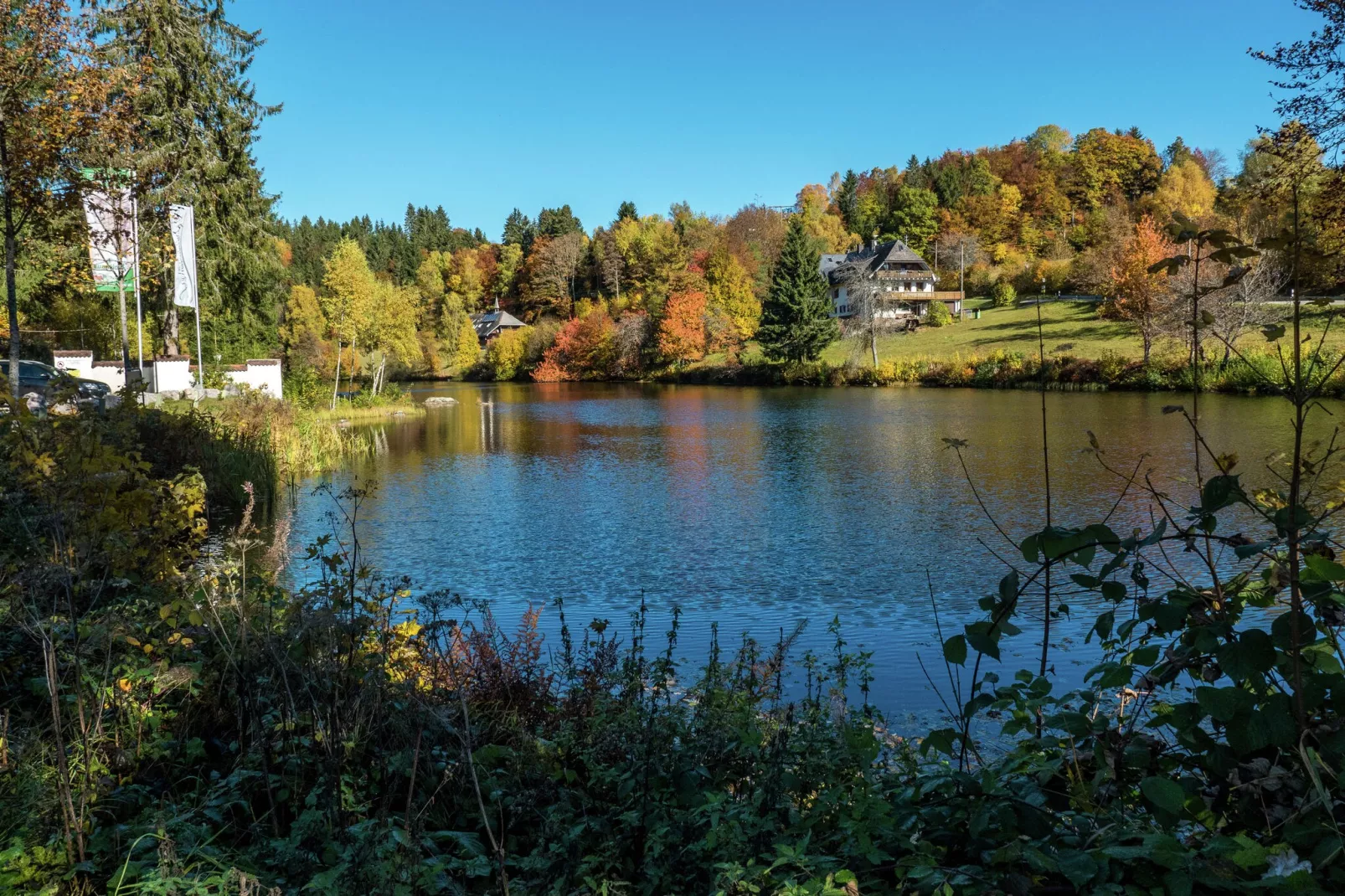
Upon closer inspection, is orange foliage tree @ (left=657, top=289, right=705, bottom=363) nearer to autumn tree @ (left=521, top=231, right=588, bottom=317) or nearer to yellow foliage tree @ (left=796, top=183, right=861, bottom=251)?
autumn tree @ (left=521, top=231, right=588, bottom=317)

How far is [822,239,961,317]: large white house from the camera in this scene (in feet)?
233

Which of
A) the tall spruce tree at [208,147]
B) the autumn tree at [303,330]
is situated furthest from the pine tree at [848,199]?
the tall spruce tree at [208,147]

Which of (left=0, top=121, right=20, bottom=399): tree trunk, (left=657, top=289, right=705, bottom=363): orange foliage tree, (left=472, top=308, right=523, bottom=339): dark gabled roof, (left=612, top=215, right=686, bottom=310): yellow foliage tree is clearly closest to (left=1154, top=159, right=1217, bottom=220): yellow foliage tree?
Answer: (left=657, top=289, right=705, bottom=363): orange foliage tree

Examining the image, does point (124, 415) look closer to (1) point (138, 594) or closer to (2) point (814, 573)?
(1) point (138, 594)

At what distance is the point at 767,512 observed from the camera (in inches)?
595

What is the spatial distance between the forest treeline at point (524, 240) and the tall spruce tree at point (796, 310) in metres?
0.73

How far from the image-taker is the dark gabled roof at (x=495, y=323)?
90.2 metres

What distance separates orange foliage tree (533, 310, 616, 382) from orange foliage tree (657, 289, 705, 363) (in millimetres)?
6791

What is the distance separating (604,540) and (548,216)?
9699 centimetres

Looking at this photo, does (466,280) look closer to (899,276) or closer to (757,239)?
(757,239)

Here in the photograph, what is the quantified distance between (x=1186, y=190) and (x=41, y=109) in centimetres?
8286

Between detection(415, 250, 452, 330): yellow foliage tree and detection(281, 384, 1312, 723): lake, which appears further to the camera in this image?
detection(415, 250, 452, 330): yellow foliage tree

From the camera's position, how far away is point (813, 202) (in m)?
104

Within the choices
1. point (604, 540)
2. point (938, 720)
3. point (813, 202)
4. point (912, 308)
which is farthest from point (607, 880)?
point (813, 202)
